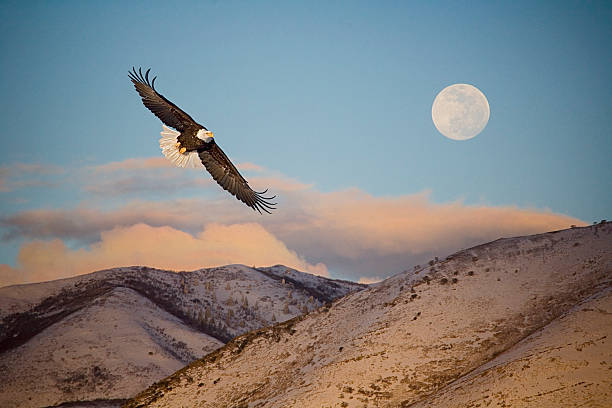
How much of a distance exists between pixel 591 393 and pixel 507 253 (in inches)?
564

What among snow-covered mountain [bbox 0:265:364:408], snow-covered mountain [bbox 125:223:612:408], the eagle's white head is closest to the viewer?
the eagle's white head

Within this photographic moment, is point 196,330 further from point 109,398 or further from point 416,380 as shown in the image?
point 416,380

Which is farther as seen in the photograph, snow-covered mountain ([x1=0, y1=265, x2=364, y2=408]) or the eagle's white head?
snow-covered mountain ([x1=0, y1=265, x2=364, y2=408])

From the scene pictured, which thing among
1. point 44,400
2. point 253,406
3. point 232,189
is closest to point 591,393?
point 232,189

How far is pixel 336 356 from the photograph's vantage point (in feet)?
87.0

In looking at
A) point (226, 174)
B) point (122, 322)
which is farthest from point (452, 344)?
point (122, 322)

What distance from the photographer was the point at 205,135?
55.2ft

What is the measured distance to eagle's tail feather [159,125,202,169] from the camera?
55.8 feet

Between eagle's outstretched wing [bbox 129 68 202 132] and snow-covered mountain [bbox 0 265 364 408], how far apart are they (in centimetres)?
2567

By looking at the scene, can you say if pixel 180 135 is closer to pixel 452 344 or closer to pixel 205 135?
pixel 205 135

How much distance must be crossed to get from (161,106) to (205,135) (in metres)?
1.59

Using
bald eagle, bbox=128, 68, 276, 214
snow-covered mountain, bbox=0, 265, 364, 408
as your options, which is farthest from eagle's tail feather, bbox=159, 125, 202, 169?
snow-covered mountain, bbox=0, 265, 364, 408

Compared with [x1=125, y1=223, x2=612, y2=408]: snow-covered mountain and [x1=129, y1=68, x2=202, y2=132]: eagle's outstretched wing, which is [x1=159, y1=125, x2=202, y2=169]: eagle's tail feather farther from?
[x1=125, y1=223, x2=612, y2=408]: snow-covered mountain

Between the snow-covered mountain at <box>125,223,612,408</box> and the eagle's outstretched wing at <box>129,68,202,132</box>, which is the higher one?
the eagle's outstretched wing at <box>129,68,202,132</box>
